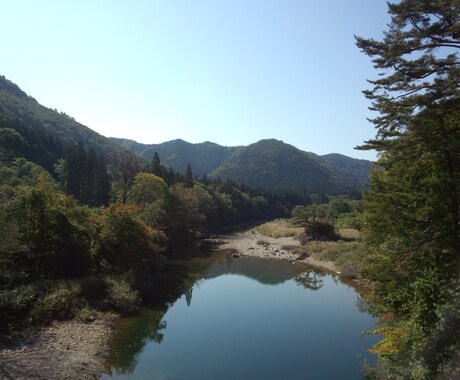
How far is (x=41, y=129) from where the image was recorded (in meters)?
106

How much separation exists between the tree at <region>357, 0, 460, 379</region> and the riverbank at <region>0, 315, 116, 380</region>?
1163cm

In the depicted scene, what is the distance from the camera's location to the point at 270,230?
72625 mm

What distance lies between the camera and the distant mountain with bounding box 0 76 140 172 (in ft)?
246

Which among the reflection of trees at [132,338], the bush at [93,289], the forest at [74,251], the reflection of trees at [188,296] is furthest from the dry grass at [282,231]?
the bush at [93,289]

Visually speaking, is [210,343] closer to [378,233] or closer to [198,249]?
[378,233]

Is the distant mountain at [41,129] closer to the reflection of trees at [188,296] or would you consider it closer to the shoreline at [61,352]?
the reflection of trees at [188,296]

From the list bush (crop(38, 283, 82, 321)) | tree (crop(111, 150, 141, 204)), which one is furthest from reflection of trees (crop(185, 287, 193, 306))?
tree (crop(111, 150, 141, 204))

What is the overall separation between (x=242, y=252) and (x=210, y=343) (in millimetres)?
31366

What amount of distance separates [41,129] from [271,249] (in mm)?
85770

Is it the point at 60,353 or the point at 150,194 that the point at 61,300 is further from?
the point at 150,194

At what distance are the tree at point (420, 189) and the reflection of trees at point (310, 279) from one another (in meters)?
20.3

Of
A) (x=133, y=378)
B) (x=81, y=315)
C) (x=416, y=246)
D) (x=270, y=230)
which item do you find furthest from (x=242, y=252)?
(x=416, y=246)

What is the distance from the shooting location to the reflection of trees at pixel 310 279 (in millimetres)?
33656

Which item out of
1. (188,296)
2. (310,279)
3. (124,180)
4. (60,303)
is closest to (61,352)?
(60,303)
